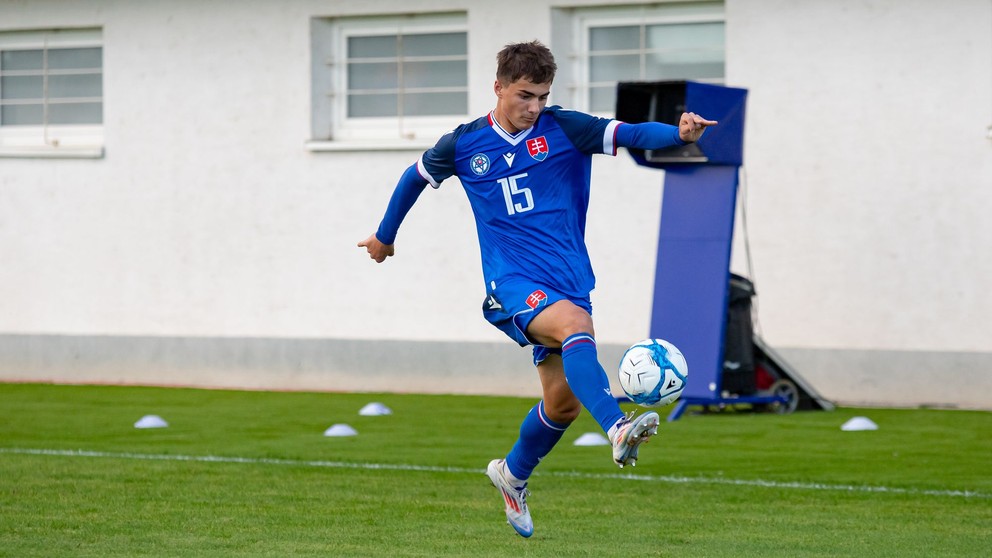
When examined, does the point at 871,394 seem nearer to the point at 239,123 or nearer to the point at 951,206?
the point at 951,206

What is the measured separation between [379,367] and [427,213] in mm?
1638

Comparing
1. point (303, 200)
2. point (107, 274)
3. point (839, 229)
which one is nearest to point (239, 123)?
point (303, 200)

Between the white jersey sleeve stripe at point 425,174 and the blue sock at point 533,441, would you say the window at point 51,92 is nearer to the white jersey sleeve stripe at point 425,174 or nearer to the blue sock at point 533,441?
the white jersey sleeve stripe at point 425,174

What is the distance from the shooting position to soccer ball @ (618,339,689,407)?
245 inches

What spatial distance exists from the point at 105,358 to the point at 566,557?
11505 millimetres

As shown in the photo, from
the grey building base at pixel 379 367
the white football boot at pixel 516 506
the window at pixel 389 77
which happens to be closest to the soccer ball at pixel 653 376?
the white football boot at pixel 516 506

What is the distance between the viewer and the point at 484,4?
605 inches

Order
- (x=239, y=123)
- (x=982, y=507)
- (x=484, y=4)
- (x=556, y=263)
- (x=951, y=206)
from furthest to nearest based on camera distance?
(x=239, y=123), (x=484, y=4), (x=951, y=206), (x=982, y=507), (x=556, y=263)

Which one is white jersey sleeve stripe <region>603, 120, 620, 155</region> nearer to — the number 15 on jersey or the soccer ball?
the number 15 on jersey

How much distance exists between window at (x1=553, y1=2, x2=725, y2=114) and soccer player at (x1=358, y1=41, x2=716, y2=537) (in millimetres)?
8199

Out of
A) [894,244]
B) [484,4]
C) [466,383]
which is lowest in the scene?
[466,383]

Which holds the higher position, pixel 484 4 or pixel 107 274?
pixel 484 4

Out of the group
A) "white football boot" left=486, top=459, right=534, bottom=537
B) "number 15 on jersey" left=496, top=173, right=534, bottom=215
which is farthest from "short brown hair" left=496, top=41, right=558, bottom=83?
"white football boot" left=486, top=459, right=534, bottom=537

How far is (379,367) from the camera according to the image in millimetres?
15945
